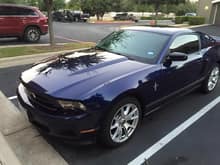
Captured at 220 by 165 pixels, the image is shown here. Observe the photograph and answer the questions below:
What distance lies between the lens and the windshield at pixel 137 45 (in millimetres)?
3668

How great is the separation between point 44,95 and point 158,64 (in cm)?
171

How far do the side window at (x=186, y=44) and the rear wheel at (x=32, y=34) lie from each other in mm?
8508

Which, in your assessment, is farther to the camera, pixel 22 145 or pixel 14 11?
pixel 14 11

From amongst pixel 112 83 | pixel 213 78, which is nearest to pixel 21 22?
pixel 213 78

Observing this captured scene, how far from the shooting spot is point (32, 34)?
11102 mm

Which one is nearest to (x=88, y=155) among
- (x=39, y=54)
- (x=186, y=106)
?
(x=186, y=106)

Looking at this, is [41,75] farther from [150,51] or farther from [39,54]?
[39,54]

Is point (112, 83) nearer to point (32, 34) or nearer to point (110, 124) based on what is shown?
point (110, 124)

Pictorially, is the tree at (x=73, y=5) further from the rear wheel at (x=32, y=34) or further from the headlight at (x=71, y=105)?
the headlight at (x=71, y=105)

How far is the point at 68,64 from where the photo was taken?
136 inches

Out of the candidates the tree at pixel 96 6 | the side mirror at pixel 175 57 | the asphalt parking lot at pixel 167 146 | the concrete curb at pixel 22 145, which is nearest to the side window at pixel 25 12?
the concrete curb at pixel 22 145

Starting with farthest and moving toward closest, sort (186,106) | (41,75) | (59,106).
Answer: (186,106) → (41,75) → (59,106)

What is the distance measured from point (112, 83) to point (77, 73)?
0.51 m

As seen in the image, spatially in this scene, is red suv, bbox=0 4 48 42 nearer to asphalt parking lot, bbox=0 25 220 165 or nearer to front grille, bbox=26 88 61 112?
front grille, bbox=26 88 61 112
